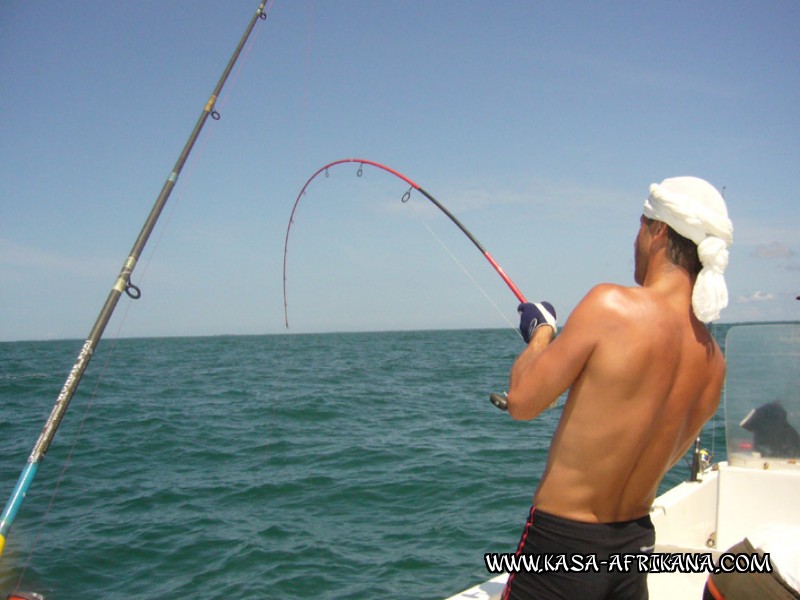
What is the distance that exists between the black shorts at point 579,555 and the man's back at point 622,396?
4 centimetres

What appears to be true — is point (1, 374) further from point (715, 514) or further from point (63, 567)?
point (715, 514)

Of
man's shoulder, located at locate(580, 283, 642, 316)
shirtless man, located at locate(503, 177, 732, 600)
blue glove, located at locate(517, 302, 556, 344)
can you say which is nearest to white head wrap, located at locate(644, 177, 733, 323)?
shirtless man, located at locate(503, 177, 732, 600)

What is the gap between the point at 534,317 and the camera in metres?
2.17

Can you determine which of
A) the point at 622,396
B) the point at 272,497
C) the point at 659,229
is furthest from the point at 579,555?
the point at 272,497

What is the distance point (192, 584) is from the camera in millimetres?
5055

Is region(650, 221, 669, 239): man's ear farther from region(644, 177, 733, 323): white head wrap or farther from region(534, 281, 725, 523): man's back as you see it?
region(534, 281, 725, 523): man's back

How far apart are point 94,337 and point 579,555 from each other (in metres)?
2.24

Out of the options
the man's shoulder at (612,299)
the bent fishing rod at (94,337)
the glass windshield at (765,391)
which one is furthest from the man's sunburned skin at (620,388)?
the glass windshield at (765,391)

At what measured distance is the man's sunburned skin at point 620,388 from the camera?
62.5 inches

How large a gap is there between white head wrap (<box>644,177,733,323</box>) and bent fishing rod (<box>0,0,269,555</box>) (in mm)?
2373

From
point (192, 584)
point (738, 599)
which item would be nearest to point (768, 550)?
point (738, 599)

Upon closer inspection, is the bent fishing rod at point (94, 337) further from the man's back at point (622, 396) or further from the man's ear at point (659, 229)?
the man's ear at point (659, 229)

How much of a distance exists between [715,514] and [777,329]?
1.22 m

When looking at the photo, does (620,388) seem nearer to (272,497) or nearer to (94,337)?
(94,337)
